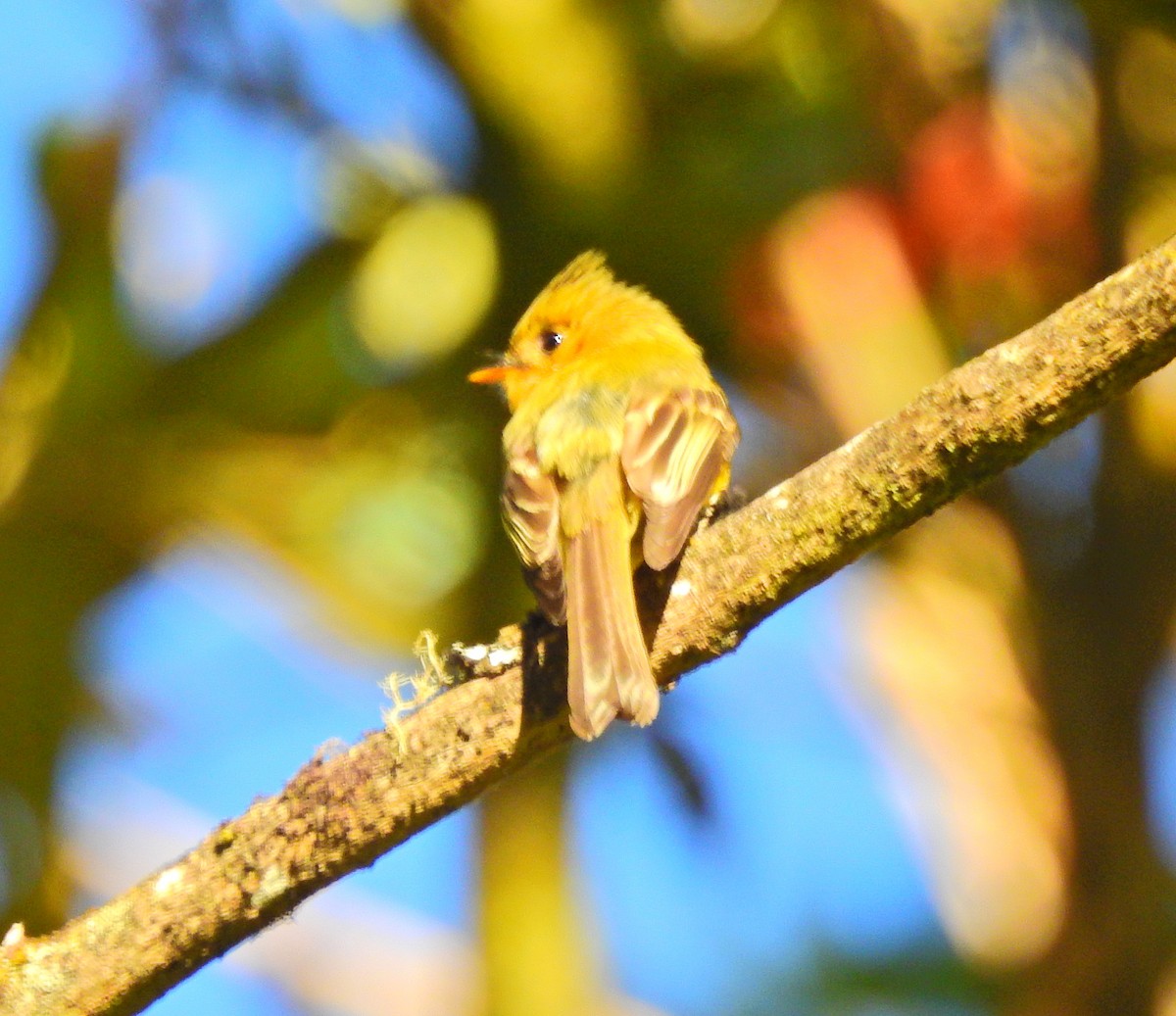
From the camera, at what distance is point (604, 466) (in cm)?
356

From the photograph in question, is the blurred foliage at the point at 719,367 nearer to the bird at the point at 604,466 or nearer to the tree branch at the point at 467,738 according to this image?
the bird at the point at 604,466

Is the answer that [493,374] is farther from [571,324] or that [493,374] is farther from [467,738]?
[467,738]

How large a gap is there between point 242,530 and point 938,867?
3.00 meters

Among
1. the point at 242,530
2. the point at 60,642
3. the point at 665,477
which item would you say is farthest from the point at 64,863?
the point at 665,477

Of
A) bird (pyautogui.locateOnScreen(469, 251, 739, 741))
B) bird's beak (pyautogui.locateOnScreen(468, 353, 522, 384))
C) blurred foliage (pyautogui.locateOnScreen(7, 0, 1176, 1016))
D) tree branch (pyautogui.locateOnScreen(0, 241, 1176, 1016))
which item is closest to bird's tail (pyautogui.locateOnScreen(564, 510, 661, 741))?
bird (pyautogui.locateOnScreen(469, 251, 739, 741))

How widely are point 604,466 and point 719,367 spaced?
9.49ft

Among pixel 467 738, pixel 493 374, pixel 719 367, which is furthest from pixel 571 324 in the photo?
pixel 467 738

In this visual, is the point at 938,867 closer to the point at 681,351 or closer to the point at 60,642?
the point at 681,351

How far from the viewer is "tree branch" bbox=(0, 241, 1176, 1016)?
265cm

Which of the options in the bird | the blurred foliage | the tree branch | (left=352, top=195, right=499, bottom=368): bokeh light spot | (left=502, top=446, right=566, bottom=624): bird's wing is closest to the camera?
the tree branch

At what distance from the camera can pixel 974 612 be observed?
6.18 metres

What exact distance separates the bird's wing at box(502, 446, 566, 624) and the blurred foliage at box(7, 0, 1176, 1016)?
6.45ft

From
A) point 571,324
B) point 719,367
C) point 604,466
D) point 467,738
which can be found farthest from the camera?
point 719,367

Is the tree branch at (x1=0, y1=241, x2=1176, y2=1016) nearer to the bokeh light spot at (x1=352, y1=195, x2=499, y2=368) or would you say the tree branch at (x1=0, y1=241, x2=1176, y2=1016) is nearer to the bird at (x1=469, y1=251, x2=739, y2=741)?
the bird at (x1=469, y1=251, x2=739, y2=741)
